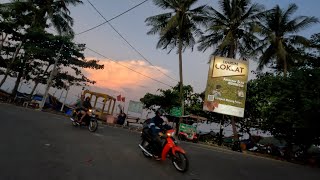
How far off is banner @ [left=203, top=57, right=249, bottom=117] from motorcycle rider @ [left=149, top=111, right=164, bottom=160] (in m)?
18.2

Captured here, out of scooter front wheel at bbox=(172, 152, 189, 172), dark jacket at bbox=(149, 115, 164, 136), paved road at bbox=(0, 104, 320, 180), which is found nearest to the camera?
paved road at bbox=(0, 104, 320, 180)

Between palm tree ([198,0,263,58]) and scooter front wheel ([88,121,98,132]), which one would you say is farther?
palm tree ([198,0,263,58])

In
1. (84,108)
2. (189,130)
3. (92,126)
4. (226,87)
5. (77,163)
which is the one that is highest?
(226,87)

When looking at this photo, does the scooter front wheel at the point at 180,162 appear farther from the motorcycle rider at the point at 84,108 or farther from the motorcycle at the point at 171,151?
the motorcycle rider at the point at 84,108

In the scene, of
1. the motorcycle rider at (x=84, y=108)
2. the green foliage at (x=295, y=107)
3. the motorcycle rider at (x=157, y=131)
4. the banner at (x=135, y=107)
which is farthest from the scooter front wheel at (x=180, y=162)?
the banner at (x=135, y=107)

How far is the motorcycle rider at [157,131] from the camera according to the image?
1064cm

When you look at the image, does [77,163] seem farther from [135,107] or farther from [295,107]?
[135,107]

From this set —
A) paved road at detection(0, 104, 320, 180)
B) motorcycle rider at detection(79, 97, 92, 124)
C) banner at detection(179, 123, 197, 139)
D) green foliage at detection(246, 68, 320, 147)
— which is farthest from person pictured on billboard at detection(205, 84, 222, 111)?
paved road at detection(0, 104, 320, 180)

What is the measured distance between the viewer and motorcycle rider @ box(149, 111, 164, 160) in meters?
10.6

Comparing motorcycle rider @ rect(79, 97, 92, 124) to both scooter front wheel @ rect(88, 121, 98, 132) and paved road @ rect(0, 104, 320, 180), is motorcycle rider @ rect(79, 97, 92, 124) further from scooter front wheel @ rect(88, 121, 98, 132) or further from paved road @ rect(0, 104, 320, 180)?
paved road @ rect(0, 104, 320, 180)

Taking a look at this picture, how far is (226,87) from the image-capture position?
29297 mm

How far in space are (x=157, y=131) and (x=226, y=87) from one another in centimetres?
1928

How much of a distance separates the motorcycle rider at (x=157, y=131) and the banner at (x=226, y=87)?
1816cm

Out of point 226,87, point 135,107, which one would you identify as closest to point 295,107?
point 226,87
